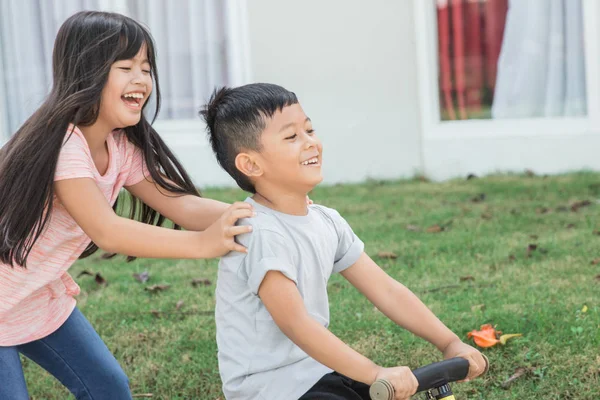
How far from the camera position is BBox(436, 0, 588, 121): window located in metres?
7.69

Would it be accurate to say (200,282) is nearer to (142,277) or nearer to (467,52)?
(142,277)

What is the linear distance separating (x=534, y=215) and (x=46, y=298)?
3782mm

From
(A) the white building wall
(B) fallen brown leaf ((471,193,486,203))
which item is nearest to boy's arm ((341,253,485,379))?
(B) fallen brown leaf ((471,193,486,203))

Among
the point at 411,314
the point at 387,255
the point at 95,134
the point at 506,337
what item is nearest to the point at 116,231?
the point at 95,134

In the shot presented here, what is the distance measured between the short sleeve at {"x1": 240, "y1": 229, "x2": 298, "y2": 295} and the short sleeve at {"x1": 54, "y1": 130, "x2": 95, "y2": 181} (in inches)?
20.0

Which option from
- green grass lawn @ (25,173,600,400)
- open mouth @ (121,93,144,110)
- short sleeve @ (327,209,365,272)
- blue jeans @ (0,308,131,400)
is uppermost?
open mouth @ (121,93,144,110)

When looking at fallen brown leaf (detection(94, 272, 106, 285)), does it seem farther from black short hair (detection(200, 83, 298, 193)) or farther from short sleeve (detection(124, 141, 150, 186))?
Result: black short hair (detection(200, 83, 298, 193))

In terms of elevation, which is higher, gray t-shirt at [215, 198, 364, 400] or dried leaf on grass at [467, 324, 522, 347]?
gray t-shirt at [215, 198, 364, 400]

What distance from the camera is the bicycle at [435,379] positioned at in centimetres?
192

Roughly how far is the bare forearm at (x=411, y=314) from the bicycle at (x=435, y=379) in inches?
11.5

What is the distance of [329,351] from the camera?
2.08 metres

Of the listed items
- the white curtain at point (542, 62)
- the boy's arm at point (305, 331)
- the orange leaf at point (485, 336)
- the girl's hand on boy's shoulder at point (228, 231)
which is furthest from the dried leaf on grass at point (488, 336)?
the white curtain at point (542, 62)

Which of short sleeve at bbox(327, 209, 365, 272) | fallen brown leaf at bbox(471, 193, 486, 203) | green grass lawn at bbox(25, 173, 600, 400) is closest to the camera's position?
short sleeve at bbox(327, 209, 365, 272)

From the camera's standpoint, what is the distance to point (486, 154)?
A: 770 centimetres
